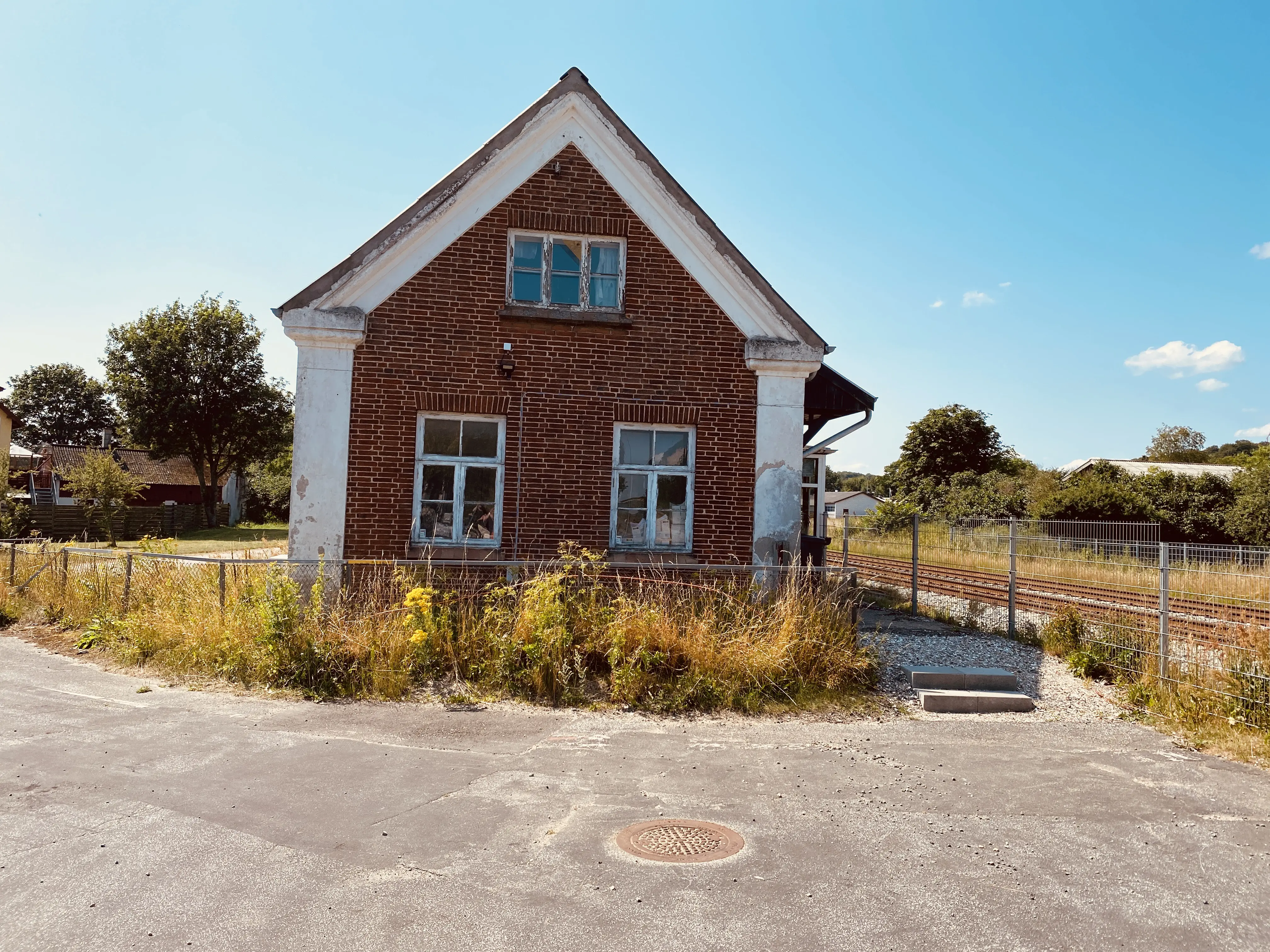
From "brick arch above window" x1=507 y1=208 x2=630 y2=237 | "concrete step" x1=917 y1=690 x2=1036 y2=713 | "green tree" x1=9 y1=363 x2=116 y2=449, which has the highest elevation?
"green tree" x1=9 y1=363 x2=116 y2=449

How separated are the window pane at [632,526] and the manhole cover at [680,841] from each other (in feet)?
19.0

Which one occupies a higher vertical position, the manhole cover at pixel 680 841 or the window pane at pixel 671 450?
the window pane at pixel 671 450

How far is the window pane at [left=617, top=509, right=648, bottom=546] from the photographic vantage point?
34.8ft

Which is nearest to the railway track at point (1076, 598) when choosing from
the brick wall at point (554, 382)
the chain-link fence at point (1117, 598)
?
the chain-link fence at point (1117, 598)

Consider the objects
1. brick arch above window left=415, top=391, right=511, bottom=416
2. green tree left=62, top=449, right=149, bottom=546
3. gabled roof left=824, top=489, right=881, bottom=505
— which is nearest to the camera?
brick arch above window left=415, top=391, right=511, bottom=416

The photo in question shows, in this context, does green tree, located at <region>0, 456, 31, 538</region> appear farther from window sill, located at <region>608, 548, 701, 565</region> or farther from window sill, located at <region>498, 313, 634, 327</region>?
window sill, located at <region>608, 548, 701, 565</region>

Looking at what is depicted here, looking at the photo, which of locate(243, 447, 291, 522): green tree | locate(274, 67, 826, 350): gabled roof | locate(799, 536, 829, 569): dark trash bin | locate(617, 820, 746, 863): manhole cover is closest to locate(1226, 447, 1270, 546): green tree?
locate(799, 536, 829, 569): dark trash bin

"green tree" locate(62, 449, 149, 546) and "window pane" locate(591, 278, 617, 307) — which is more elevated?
"window pane" locate(591, 278, 617, 307)

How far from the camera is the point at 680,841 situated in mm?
4613

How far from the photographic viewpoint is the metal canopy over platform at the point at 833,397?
482 inches

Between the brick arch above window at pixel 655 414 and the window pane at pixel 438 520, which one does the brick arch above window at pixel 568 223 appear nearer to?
the brick arch above window at pixel 655 414

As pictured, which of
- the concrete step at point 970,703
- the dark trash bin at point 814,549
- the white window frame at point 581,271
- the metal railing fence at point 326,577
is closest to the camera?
the concrete step at point 970,703

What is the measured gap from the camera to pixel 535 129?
10.5m

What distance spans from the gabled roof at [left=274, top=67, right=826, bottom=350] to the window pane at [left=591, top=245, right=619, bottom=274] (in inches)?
23.7
